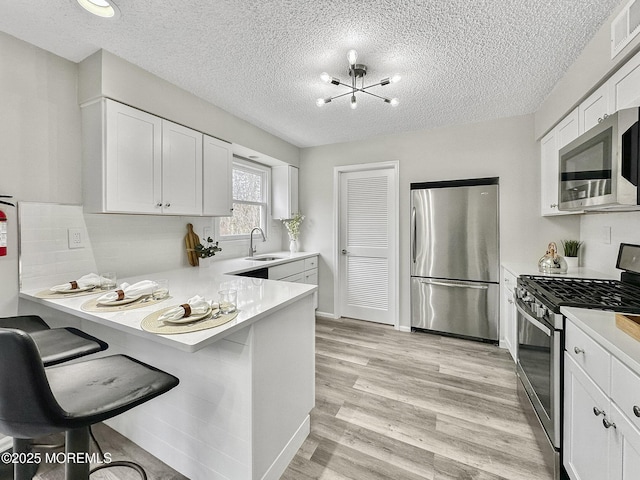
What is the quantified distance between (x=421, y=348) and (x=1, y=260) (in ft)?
11.3

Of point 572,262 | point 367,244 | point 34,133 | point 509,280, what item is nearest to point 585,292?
point 509,280

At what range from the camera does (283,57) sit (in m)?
1.94

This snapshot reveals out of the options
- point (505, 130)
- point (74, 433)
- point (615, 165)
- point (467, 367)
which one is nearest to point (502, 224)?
point (505, 130)

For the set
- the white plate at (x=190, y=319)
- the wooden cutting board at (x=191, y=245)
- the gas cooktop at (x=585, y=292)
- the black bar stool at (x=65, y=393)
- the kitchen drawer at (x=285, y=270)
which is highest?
the wooden cutting board at (x=191, y=245)

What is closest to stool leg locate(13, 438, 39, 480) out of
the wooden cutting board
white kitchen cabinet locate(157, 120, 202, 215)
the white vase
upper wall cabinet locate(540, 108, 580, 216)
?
white kitchen cabinet locate(157, 120, 202, 215)

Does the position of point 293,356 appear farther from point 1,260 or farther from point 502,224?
point 502,224

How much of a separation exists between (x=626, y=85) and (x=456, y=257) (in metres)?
1.98

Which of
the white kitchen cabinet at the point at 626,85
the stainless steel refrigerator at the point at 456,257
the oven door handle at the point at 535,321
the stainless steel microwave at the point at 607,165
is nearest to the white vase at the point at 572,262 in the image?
the stainless steel refrigerator at the point at 456,257

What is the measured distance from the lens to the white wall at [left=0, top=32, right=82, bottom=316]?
169 cm

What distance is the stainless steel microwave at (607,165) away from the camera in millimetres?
1196

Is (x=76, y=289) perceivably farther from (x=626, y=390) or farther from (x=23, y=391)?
(x=626, y=390)

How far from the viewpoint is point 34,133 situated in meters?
1.80

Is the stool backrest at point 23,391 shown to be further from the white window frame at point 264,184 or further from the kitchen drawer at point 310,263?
the kitchen drawer at point 310,263

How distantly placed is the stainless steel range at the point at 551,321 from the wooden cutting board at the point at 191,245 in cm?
274
